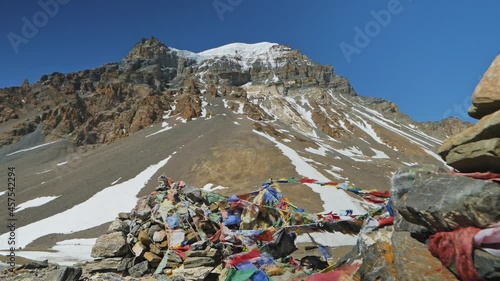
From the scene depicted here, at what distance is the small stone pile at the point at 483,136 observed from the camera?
587cm

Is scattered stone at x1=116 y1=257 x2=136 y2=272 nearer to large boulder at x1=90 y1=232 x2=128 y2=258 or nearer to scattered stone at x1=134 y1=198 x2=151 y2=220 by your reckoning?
large boulder at x1=90 y1=232 x2=128 y2=258

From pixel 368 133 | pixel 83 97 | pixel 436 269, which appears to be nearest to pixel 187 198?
pixel 436 269

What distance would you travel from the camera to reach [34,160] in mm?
116562

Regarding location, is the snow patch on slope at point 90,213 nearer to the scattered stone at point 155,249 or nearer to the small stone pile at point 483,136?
the scattered stone at point 155,249

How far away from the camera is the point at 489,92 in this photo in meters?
6.18

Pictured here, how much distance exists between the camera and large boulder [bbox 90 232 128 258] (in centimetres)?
1449

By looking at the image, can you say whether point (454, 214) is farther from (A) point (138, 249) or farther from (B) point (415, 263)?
(A) point (138, 249)

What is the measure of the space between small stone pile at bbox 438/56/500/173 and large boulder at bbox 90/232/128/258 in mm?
13085

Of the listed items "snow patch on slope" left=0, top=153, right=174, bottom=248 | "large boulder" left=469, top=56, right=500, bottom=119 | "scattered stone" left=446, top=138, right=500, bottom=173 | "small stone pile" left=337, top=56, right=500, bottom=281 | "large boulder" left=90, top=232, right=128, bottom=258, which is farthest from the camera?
"snow patch on slope" left=0, top=153, right=174, bottom=248

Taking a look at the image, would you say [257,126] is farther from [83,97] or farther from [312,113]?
[83,97]

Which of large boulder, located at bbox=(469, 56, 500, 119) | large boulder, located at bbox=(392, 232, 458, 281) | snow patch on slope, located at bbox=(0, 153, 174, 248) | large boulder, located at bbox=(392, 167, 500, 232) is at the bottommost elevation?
snow patch on slope, located at bbox=(0, 153, 174, 248)

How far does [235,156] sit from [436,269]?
2209 inches

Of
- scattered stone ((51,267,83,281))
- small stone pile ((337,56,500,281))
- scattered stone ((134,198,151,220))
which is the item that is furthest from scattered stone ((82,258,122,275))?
small stone pile ((337,56,500,281))

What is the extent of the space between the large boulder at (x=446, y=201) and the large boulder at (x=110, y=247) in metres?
11.9
